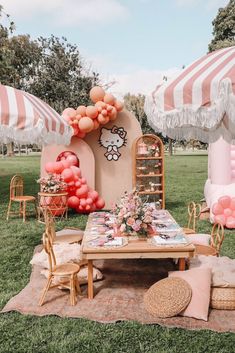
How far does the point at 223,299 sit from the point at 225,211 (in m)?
4.53

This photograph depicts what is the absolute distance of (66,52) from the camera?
3291cm

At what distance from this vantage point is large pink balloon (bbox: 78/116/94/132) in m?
11.1

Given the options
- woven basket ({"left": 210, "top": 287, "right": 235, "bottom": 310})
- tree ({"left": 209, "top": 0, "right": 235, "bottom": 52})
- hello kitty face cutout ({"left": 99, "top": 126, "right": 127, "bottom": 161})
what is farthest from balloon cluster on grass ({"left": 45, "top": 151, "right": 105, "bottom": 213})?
tree ({"left": 209, "top": 0, "right": 235, "bottom": 52})

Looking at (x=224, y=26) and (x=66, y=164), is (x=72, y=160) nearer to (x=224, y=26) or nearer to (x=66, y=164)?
(x=66, y=164)

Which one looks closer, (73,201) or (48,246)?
(48,246)

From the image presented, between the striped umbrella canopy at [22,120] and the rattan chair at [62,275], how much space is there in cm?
133

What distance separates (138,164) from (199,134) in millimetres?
7578

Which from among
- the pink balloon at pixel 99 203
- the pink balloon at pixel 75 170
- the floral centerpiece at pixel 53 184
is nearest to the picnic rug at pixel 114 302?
the floral centerpiece at pixel 53 184

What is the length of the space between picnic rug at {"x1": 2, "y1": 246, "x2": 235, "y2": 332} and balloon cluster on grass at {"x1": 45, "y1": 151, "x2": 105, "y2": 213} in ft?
15.4

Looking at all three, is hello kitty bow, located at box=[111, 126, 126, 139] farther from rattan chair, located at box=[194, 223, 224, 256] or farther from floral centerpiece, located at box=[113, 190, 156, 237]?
floral centerpiece, located at box=[113, 190, 156, 237]

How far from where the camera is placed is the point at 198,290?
16.2ft

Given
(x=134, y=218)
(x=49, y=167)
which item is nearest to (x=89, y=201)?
(x=49, y=167)

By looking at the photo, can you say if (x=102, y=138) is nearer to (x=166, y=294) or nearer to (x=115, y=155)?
(x=115, y=155)

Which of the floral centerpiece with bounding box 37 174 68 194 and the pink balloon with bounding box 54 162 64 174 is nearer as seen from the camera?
the floral centerpiece with bounding box 37 174 68 194
